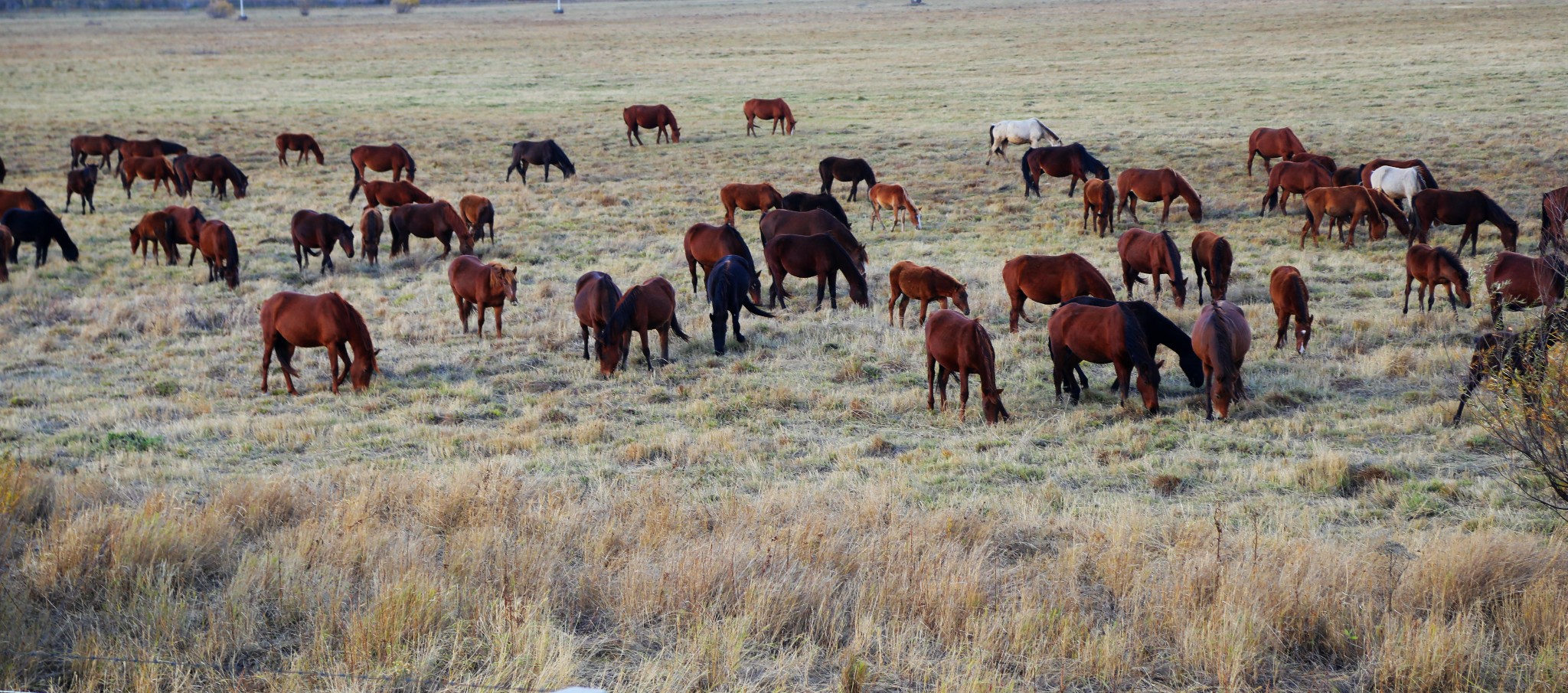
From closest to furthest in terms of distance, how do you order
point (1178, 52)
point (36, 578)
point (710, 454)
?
point (36, 578) → point (710, 454) → point (1178, 52)

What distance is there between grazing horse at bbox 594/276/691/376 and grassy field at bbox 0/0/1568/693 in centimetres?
33

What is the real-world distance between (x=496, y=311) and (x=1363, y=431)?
10501 mm

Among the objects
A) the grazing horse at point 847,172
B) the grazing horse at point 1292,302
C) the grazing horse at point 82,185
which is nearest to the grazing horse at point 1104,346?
the grazing horse at point 1292,302

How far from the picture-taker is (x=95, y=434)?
34.6 ft

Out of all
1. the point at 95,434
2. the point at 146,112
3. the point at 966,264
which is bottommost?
the point at 95,434

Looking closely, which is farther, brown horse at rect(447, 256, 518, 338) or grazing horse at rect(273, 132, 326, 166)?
grazing horse at rect(273, 132, 326, 166)

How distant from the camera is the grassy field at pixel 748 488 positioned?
16.5 ft

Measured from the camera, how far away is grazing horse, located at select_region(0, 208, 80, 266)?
19828 mm

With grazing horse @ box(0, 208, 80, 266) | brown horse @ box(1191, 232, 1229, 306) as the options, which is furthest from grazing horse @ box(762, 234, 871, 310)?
grazing horse @ box(0, 208, 80, 266)

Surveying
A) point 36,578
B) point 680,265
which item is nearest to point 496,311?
point 680,265

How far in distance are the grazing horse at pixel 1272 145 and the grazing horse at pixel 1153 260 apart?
12043mm

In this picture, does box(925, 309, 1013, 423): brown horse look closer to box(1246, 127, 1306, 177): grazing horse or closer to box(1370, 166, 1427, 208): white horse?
box(1370, 166, 1427, 208): white horse

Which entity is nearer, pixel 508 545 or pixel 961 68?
pixel 508 545

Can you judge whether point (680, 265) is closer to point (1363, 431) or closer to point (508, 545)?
point (1363, 431)
